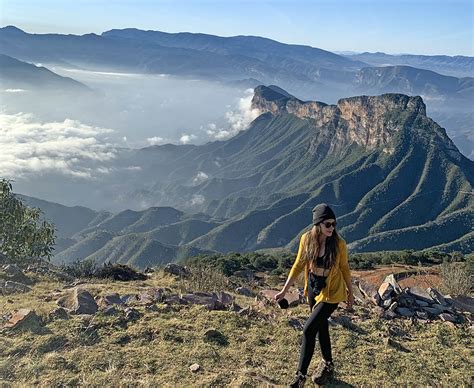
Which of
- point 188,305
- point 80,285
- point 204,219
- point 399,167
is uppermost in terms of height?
point 188,305

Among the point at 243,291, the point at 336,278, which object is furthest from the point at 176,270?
the point at 336,278

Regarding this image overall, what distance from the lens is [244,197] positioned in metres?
187

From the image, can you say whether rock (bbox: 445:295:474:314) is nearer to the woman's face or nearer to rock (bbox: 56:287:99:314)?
the woman's face

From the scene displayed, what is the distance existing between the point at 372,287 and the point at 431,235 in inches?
4127

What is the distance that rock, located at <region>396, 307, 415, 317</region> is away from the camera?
934cm

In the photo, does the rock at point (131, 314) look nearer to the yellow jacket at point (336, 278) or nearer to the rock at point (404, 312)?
the yellow jacket at point (336, 278)

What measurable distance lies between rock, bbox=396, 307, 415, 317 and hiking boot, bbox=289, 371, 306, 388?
13.0 feet

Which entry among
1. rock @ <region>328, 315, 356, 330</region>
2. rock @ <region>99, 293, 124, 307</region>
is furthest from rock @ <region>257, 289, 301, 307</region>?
rock @ <region>99, 293, 124, 307</region>

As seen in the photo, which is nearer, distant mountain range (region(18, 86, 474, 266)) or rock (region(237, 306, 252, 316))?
rock (region(237, 306, 252, 316))

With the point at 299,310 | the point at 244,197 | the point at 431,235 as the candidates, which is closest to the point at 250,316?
the point at 299,310

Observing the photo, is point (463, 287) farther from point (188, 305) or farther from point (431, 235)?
point (431, 235)

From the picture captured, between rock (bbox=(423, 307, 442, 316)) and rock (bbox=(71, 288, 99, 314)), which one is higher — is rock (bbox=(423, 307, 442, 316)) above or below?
above

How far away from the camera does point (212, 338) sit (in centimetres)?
774

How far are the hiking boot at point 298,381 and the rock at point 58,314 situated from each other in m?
4.49
